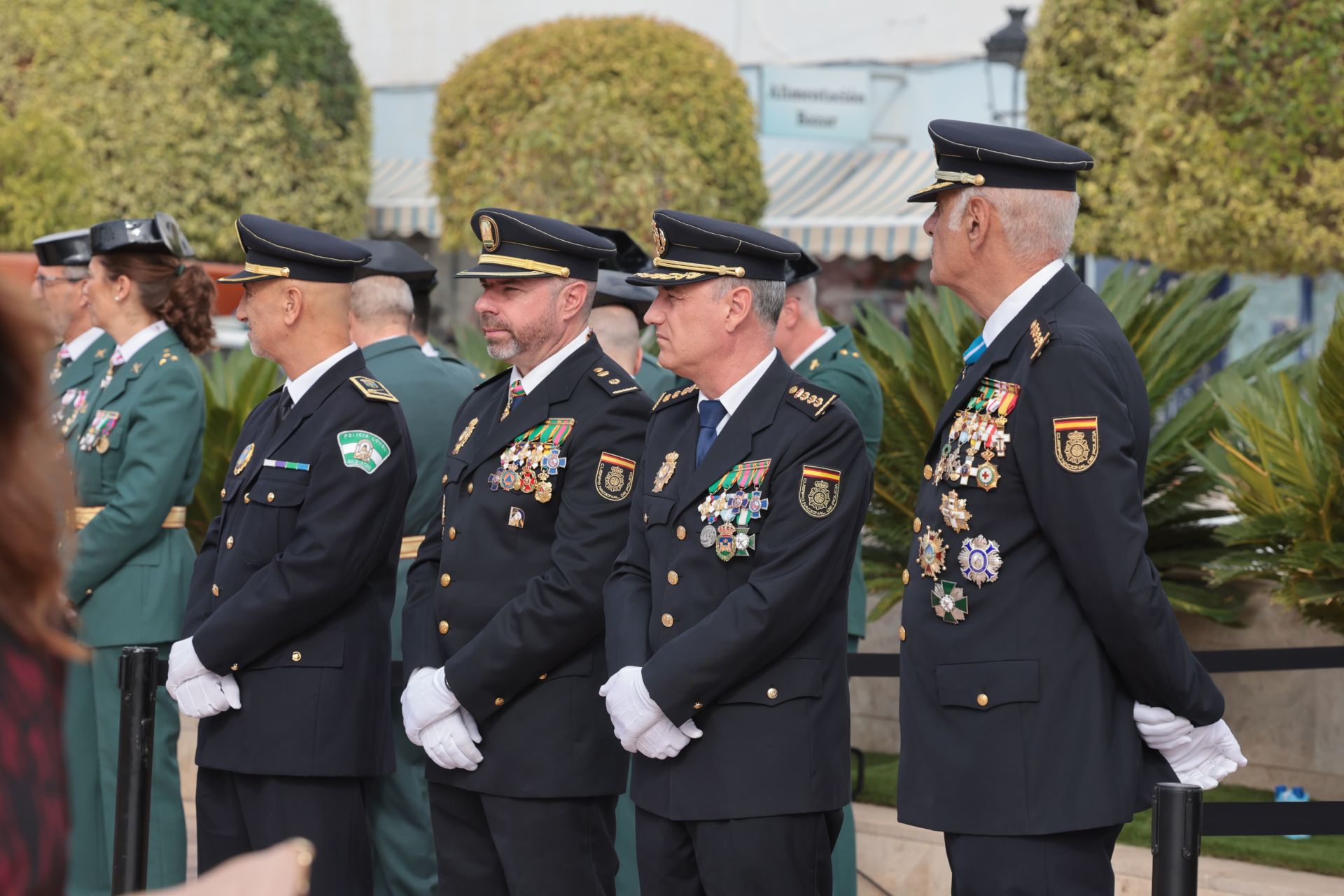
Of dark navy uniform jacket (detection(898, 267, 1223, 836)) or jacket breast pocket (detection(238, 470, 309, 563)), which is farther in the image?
jacket breast pocket (detection(238, 470, 309, 563))

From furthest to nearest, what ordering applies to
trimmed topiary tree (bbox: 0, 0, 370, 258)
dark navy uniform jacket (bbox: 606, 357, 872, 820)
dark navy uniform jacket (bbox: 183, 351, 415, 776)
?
1. trimmed topiary tree (bbox: 0, 0, 370, 258)
2. dark navy uniform jacket (bbox: 183, 351, 415, 776)
3. dark navy uniform jacket (bbox: 606, 357, 872, 820)

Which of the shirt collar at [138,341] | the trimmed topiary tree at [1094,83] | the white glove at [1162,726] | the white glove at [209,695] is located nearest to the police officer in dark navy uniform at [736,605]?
the white glove at [1162,726]

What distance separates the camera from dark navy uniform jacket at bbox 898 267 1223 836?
9.12ft

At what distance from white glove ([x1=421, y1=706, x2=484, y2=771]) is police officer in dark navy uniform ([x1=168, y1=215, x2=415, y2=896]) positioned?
32 centimetres

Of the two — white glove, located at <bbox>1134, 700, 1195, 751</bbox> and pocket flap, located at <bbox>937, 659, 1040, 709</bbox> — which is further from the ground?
pocket flap, located at <bbox>937, 659, 1040, 709</bbox>

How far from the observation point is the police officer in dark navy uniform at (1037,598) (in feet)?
9.17

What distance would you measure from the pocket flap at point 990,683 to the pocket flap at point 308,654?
156 cm

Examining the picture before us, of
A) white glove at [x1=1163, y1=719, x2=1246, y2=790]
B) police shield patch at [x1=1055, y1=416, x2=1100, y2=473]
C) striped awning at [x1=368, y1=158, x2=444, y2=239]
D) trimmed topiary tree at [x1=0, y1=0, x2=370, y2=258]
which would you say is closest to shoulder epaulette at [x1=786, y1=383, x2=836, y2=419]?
police shield patch at [x1=1055, y1=416, x2=1100, y2=473]

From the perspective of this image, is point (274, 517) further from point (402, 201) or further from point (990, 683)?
point (402, 201)

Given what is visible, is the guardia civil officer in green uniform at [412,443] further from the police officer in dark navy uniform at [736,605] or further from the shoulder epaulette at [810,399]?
the shoulder epaulette at [810,399]

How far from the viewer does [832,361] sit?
5070 millimetres

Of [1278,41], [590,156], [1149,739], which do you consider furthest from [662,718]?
[590,156]

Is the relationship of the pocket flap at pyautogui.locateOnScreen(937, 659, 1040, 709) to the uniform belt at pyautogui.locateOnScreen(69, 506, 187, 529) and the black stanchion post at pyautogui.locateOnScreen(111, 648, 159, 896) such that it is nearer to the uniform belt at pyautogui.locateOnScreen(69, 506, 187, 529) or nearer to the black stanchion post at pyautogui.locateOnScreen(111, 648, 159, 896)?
the black stanchion post at pyautogui.locateOnScreen(111, 648, 159, 896)

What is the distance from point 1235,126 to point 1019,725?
7.85 meters
